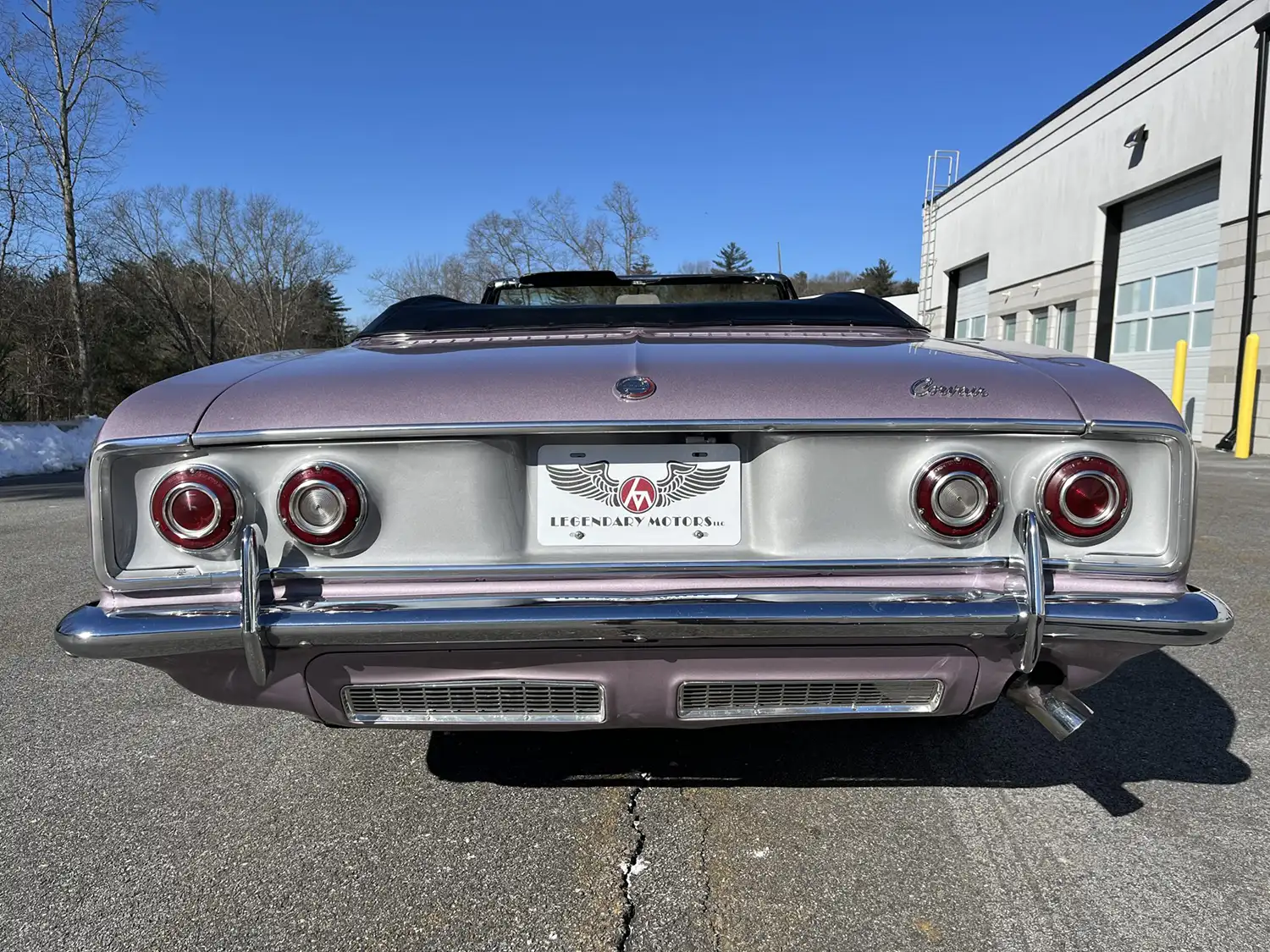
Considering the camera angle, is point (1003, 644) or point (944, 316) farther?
point (944, 316)

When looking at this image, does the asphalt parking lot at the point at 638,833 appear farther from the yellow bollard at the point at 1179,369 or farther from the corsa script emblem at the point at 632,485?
the yellow bollard at the point at 1179,369

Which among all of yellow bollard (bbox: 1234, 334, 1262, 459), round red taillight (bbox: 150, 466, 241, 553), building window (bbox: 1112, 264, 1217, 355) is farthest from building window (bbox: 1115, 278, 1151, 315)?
round red taillight (bbox: 150, 466, 241, 553)

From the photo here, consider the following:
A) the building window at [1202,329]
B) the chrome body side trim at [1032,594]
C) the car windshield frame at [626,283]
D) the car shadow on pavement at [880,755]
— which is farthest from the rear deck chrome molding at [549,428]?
the building window at [1202,329]

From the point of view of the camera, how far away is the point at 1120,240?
14602mm

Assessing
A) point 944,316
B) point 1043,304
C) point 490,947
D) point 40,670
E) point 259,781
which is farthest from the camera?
point 944,316

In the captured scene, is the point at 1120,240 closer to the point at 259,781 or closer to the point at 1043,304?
the point at 1043,304

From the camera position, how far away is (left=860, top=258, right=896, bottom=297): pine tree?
64.8 metres

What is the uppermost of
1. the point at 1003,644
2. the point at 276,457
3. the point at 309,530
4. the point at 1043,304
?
the point at 1043,304

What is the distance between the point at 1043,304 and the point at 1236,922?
57.2 ft

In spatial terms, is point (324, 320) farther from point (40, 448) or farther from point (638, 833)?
point (638, 833)

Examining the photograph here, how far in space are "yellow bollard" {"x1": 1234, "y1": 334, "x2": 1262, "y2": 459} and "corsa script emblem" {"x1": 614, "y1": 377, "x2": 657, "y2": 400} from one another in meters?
12.0

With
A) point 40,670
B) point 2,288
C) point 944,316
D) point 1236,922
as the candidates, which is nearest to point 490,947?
point 1236,922

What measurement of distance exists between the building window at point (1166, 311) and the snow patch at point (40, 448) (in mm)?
15923

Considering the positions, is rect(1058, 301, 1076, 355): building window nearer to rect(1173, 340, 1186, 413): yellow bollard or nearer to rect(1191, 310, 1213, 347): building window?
rect(1191, 310, 1213, 347): building window
